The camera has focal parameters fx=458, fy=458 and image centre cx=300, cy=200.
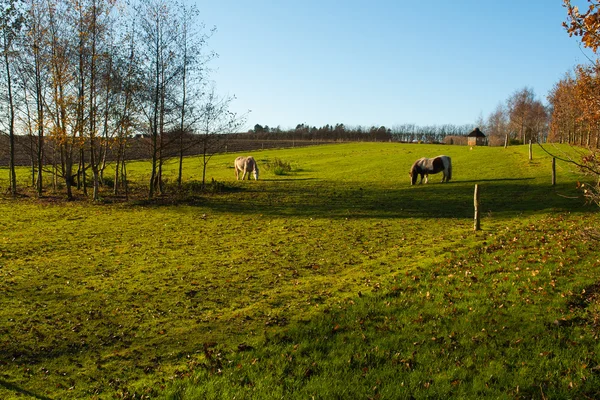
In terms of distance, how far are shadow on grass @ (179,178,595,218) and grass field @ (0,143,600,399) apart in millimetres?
1726

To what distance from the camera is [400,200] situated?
77.6 ft

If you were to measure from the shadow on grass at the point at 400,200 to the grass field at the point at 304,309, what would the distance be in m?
1.73

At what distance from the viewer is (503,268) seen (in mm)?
10328

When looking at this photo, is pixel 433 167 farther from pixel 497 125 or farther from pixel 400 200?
pixel 497 125

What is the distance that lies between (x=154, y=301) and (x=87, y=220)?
11.6m

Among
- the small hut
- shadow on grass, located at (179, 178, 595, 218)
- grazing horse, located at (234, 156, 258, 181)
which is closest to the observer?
shadow on grass, located at (179, 178, 595, 218)

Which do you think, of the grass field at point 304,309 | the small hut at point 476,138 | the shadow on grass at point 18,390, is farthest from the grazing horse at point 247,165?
Answer: the small hut at point 476,138

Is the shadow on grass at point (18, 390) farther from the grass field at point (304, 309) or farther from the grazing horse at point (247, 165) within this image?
the grazing horse at point (247, 165)

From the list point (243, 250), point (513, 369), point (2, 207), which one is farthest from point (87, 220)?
point (513, 369)

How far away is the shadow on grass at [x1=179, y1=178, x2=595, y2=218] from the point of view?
1997cm

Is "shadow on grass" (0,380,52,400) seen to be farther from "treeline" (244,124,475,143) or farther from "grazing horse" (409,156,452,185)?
"treeline" (244,124,475,143)

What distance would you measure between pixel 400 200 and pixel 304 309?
630 inches

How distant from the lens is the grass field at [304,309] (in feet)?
20.2

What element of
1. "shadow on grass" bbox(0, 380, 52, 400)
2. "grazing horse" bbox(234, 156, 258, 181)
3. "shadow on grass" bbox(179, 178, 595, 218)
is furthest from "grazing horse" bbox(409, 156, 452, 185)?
"shadow on grass" bbox(0, 380, 52, 400)
